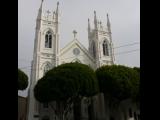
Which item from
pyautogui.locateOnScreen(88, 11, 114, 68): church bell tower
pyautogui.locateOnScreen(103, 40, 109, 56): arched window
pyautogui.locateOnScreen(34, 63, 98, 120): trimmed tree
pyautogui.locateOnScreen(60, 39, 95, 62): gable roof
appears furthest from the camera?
pyautogui.locateOnScreen(103, 40, 109, 56): arched window

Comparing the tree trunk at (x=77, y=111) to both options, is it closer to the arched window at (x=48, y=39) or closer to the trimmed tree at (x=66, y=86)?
the trimmed tree at (x=66, y=86)

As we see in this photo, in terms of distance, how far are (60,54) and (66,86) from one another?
1201cm

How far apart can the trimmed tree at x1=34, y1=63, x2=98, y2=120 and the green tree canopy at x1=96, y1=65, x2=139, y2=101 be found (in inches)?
63.7

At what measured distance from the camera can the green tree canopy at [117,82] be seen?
29.2m

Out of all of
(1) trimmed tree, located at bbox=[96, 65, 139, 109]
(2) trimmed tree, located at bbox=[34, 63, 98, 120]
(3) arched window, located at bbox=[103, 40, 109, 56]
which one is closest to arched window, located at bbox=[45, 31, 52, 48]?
(2) trimmed tree, located at bbox=[34, 63, 98, 120]

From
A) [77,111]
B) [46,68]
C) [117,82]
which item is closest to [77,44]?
[46,68]

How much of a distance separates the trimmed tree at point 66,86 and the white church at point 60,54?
14.6 ft

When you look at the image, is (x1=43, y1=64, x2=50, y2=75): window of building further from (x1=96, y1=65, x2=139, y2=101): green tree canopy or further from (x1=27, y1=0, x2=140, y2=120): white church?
(x1=96, y1=65, x2=139, y2=101): green tree canopy

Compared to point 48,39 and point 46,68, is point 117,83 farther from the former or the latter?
point 48,39

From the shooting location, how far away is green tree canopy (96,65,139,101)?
1150 inches
